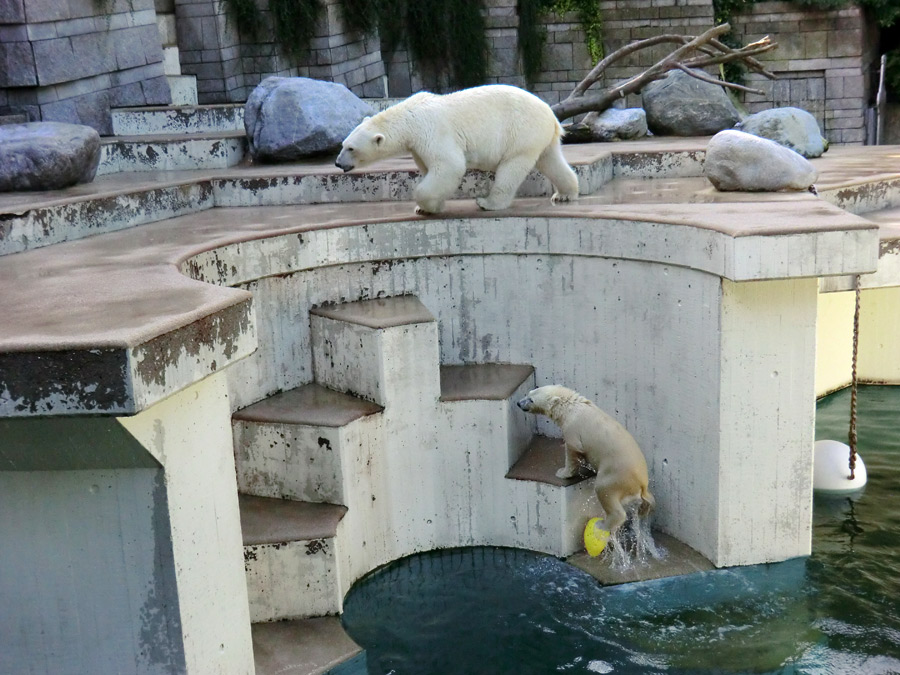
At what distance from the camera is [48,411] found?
291 centimetres

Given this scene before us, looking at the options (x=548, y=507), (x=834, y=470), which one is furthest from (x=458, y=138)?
(x=834, y=470)

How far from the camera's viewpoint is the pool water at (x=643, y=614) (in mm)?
4293

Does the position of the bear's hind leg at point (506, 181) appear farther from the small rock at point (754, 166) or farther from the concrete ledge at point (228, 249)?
the small rock at point (754, 166)

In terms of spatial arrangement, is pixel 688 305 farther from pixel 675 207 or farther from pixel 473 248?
pixel 473 248

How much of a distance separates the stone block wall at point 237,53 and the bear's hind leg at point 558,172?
5645 mm

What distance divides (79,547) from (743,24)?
13.3 meters

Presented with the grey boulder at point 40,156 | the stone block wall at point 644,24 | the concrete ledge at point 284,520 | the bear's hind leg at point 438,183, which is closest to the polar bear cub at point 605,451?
the concrete ledge at point 284,520

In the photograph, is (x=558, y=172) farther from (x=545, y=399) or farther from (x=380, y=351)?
(x=380, y=351)

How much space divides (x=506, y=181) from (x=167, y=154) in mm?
3341

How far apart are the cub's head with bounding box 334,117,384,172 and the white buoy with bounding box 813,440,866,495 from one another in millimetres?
2893

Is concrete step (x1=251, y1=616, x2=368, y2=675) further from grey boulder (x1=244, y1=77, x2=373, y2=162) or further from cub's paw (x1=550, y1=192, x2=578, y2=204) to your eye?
grey boulder (x1=244, y1=77, x2=373, y2=162)

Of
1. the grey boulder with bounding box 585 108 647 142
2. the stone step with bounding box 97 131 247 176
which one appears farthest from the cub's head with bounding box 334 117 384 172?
the grey boulder with bounding box 585 108 647 142

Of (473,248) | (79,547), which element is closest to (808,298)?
(473,248)

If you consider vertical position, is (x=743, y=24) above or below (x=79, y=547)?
above
